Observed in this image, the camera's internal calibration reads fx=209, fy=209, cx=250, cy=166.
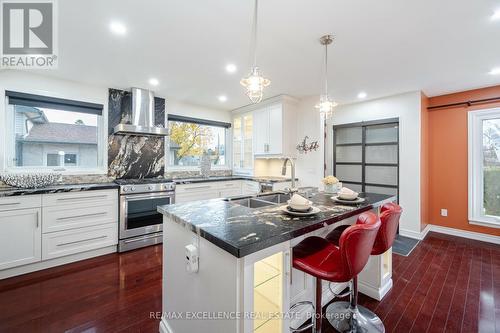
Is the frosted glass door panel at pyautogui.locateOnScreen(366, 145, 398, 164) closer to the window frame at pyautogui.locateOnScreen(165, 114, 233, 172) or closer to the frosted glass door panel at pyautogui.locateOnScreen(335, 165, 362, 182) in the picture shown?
the frosted glass door panel at pyautogui.locateOnScreen(335, 165, 362, 182)

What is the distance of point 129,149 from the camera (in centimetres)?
367

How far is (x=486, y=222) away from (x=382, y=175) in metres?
1.61

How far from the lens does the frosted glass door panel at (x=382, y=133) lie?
3.90 metres

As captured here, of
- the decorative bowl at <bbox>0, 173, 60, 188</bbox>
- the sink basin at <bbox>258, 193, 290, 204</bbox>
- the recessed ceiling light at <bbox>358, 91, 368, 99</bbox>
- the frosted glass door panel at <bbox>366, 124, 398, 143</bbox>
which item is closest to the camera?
the sink basin at <bbox>258, 193, 290, 204</bbox>

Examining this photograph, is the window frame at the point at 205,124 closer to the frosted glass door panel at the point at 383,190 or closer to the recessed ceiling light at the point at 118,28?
the recessed ceiling light at the point at 118,28

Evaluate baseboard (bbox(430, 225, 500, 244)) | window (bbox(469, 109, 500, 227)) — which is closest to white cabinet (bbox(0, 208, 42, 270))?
Answer: baseboard (bbox(430, 225, 500, 244))

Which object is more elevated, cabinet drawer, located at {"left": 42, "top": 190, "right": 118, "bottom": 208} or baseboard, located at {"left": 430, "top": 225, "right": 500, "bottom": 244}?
cabinet drawer, located at {"left": 42, "top": 190, "right": 118, "bottom": 208}

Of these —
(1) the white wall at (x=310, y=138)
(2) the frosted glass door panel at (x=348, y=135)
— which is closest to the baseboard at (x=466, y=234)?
(2) the frosted glass door panel at (x=348, y=135)

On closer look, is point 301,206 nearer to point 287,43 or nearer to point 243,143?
point 287,43

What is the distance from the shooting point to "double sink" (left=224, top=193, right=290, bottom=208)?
6.73ft

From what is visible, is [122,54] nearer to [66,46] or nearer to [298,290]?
[66,46]

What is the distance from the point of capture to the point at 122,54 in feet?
7.94

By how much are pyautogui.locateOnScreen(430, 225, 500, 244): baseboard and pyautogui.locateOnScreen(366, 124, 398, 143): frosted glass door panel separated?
1831 mm

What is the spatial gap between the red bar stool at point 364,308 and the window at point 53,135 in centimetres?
378
